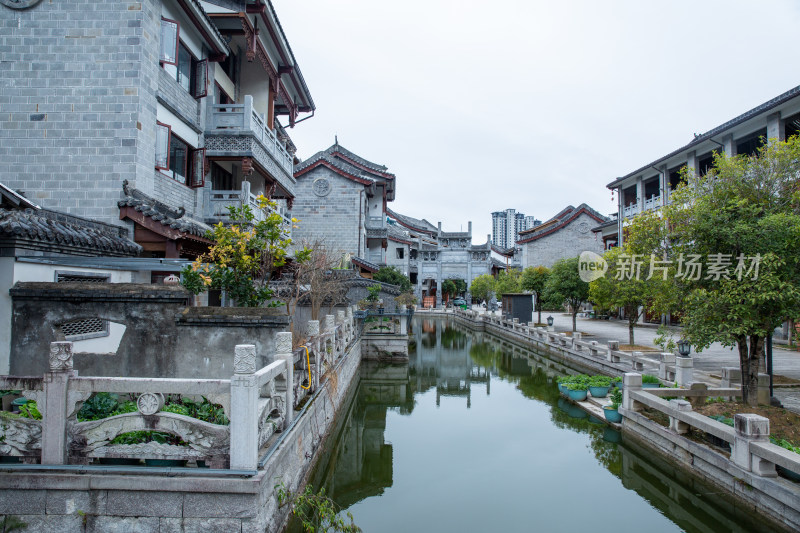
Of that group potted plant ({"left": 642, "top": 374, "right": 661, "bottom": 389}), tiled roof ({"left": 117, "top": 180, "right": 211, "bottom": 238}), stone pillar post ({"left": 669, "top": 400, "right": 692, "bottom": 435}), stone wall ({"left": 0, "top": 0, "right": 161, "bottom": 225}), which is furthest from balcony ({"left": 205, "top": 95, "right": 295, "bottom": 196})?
potted plant ({"left": 642, "top": 374, "right": 661, "bottom": 389})

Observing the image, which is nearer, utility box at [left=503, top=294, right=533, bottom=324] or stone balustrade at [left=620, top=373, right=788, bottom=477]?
stone balustrade at [left=620, top=373, right=788, bottom=477]

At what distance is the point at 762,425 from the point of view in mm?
6039

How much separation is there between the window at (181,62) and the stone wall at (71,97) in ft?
2.33

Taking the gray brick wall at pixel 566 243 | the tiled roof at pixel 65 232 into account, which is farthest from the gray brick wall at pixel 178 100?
the gray brick wall at pixel 566 243

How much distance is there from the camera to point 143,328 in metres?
6.27

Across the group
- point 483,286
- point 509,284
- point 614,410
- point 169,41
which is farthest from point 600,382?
point 483,286

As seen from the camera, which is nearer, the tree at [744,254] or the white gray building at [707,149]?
the tree at [744,254]

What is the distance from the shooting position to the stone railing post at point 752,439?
19.5 ft

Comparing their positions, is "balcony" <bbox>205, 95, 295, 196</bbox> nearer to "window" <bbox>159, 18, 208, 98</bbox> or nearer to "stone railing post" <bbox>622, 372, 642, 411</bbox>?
"window" <bbox>159, 18, 208, 98</bbox>

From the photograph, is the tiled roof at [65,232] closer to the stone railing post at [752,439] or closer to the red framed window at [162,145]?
the red framed window at [162,145]

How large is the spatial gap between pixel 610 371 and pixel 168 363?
39.7ft

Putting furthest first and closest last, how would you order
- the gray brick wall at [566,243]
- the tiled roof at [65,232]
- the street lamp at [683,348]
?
the gray brick wall at [566,243]
the street lamp at [683,348]
the tiled roof at [65,232]

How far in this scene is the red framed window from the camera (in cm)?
1017

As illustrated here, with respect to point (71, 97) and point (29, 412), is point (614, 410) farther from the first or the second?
point (71, 97)
